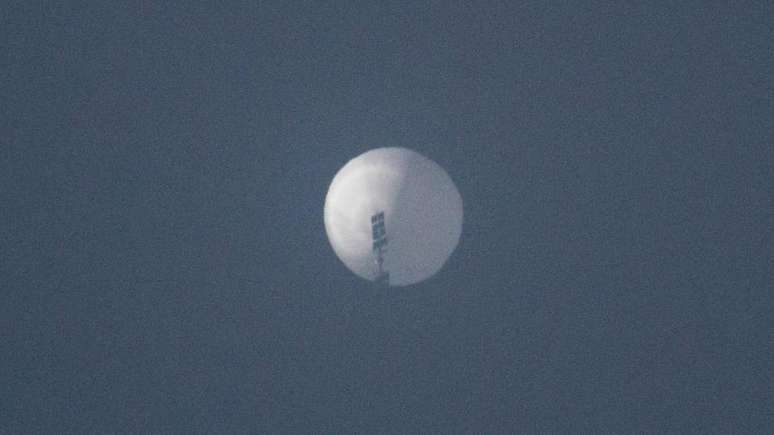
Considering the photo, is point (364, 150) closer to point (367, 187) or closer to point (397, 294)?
point (367, 187)

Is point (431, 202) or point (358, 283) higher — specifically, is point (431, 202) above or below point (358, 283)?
above

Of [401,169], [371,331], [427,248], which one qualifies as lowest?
[371,331]

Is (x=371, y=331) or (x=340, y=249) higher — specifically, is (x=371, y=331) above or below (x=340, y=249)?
below

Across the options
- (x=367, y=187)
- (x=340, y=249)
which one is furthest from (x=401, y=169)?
(x=340, y=249)

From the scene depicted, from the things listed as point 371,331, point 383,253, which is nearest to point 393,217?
point 383,253

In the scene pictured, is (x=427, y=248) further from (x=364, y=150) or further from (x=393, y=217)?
(x=364, y=150)
